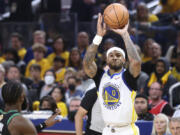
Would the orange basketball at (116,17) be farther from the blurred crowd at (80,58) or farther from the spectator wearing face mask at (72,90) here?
the spectator wearing face mask at (72,90)

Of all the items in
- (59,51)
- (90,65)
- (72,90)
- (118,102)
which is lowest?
(72,90)

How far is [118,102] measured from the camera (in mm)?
6922

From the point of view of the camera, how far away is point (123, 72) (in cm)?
707

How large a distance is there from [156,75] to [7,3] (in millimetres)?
6101

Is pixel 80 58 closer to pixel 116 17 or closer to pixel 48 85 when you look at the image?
pixel 48 85

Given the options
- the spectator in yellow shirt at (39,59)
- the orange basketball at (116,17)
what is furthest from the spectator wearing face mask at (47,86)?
the orange basketball at (116,17)

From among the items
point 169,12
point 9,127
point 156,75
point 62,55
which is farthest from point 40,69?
point 9,127

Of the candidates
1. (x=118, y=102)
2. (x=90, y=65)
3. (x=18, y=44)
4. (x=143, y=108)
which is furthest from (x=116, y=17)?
(x=18, y=44)

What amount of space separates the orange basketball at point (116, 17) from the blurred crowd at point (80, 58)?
2078 millimetres

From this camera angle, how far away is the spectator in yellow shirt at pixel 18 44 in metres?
13.2

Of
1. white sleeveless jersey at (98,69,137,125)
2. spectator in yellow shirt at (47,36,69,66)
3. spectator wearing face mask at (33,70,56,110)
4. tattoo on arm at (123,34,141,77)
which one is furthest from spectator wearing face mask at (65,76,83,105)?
tattoo on arm at (123,34,141,77)

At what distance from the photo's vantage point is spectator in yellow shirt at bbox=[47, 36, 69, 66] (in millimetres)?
12836

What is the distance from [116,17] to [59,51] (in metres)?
5.68

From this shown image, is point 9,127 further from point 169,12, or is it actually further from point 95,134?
point 169,12
